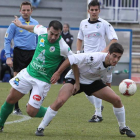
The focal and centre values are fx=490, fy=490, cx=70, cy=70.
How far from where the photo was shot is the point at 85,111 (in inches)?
389

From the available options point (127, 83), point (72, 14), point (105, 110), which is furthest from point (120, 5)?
point (127, 83)

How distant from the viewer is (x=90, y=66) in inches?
268

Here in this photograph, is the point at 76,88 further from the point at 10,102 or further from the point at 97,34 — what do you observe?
the point at 97,34

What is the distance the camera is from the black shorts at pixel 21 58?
30.8ft

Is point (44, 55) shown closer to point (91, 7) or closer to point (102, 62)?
point (102, 62)

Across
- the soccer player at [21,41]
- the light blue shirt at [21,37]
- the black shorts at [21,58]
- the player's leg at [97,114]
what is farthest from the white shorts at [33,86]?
the black shorts at [21,58]

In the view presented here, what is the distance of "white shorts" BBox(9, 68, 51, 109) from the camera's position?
686 centimetres

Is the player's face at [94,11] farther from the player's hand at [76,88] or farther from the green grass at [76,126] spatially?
the player's hand at [76,88]

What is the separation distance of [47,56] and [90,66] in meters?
0.62

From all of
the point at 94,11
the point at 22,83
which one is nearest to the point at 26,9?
the point at 94,11

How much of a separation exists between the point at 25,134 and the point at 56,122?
1406mm

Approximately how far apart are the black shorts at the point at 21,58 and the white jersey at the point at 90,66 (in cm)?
249

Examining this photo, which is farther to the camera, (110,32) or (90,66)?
(110,32)

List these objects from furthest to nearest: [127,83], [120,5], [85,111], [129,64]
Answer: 1. [120,5]
2. [129,64]
3. [85,111]
4. [127,83]
